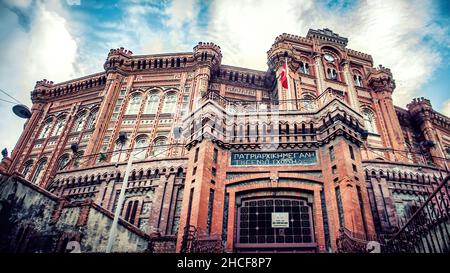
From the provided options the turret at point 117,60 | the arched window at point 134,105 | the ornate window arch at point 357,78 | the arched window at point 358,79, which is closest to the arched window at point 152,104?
the arched window at point 134,105

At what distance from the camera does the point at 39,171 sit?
76.8ft

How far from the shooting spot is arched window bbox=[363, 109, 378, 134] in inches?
933

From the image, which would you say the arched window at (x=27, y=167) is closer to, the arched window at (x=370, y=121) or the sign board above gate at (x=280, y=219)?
the sign board above gate at (x=280, y=219)

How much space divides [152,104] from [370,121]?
58.0ft

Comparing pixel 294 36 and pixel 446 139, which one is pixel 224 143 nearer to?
pixel 294 36

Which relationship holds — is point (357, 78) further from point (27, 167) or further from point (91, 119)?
point (27, 167)

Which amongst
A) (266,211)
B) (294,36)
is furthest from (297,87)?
(266,211)

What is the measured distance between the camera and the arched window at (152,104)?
2358 cm

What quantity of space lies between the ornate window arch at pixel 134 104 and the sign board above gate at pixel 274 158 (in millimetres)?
13657

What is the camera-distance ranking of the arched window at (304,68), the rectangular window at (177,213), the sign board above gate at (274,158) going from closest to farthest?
the sign board above gate at (274,158) → the rectangular window at (177,213) → the arched window at (304,68)

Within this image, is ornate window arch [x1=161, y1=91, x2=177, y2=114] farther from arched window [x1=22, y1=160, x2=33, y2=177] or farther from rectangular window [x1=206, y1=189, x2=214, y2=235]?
rectangular window [x1=206, y1=189, x2=214, y2=235]

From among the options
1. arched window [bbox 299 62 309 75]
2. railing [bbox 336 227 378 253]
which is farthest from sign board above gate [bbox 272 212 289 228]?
arched window [bbox 299 62 309 75]

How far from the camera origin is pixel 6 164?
1328 centimetres

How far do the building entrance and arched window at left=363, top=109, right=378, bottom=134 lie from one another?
15.4 m
